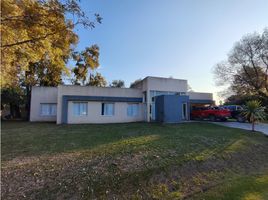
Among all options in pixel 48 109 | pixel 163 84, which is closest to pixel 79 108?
pixel 48 109

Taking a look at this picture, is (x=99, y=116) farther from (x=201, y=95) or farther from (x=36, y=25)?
(x=36, y=25)

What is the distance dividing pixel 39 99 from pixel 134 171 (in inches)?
856

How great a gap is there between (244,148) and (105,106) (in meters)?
15.2

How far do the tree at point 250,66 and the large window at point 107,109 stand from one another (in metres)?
21.1

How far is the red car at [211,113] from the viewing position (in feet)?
69.4

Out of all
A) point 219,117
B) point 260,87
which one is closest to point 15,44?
point 219,117

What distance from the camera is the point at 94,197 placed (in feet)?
16.5

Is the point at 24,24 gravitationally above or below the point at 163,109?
above

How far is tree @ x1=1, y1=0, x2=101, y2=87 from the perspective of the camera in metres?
4.50

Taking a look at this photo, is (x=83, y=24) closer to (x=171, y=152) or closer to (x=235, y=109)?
(x=171, y=152)

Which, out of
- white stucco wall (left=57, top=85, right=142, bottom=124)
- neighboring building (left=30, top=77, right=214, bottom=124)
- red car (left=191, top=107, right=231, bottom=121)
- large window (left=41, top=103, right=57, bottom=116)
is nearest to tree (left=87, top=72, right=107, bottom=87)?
neighboring building (left=30, top=77, right=214, bottom=124)

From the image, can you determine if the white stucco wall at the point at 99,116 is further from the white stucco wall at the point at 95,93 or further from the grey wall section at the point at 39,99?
the grey wall section at the point at 39,99

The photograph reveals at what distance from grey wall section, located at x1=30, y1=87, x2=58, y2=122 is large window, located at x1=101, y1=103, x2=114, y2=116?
294 inches

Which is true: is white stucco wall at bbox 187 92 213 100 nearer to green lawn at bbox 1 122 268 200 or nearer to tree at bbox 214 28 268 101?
tree at bbox 214 28 268 101
